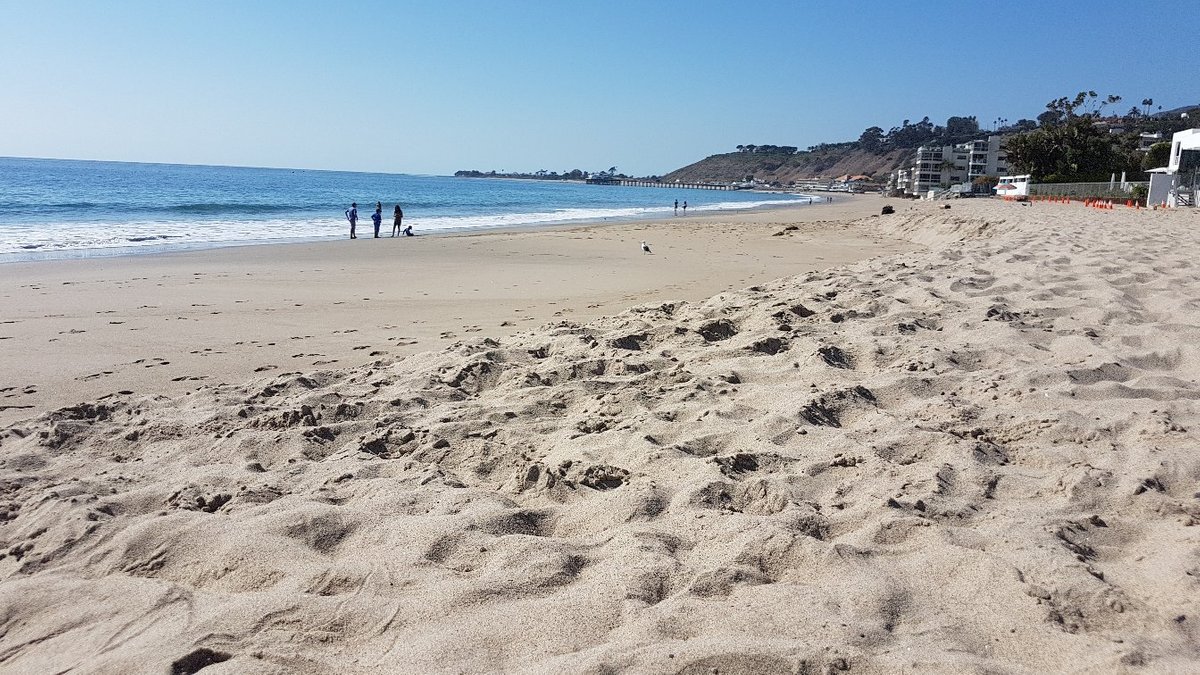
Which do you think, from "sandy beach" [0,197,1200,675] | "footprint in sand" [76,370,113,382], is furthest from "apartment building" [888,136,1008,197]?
"footprint in sand" [76,370,113,382]

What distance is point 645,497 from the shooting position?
2738mm

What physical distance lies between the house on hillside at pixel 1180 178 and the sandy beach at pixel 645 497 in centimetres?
2589

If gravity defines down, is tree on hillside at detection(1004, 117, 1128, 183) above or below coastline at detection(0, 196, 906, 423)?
above

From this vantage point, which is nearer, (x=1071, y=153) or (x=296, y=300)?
(x=296, y=300)

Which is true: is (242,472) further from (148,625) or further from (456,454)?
(148,625)

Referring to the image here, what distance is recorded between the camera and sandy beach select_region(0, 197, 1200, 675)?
1.92 m

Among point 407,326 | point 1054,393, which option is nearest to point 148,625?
point 1054,393

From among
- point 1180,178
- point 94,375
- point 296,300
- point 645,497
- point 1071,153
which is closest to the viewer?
point 645,497

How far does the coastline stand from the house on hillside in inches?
617

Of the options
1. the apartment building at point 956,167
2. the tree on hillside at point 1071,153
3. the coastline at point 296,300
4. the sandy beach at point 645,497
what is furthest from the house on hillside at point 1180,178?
the apartment building at point 956,167

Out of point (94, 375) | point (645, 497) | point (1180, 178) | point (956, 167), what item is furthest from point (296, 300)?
point (956, 167)

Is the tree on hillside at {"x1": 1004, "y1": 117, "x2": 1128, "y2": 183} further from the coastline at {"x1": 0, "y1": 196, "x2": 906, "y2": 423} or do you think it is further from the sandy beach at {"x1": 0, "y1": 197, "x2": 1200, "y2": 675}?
the sandy beach at {"x1": 0, "y1": 197, "x2": 1200, "y2": 675}

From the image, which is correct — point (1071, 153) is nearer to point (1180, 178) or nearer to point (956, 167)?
point (1180, 178)

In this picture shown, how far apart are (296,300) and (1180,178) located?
1310 inches
